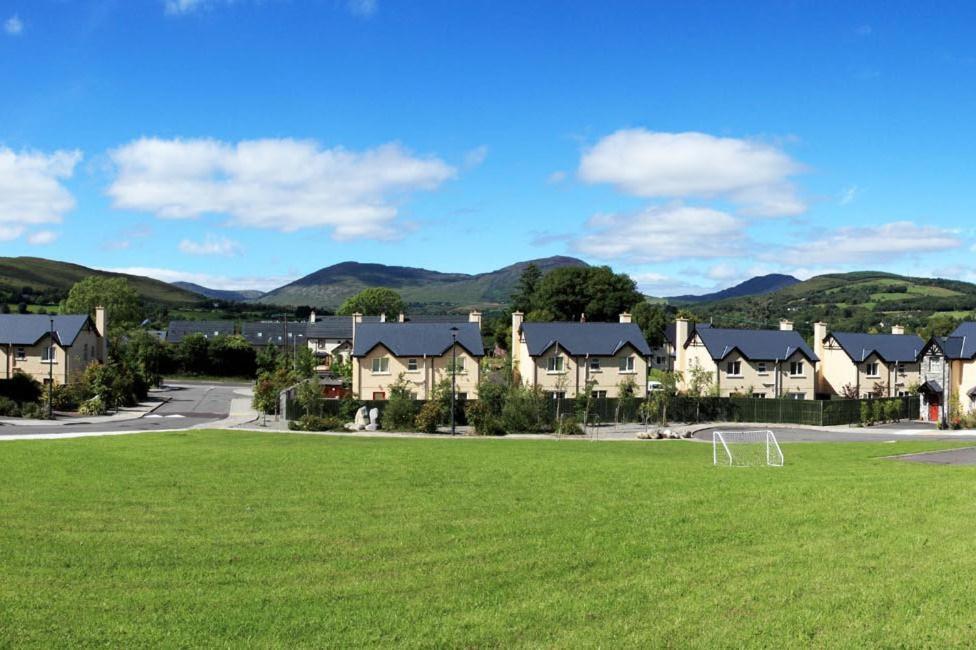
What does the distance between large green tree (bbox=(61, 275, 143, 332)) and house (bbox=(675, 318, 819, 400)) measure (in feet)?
276

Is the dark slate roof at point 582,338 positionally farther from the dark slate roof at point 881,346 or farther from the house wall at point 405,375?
the dark slate roof at point 881,346

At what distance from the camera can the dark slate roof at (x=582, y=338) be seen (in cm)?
6762

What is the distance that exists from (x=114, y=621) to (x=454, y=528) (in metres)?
7.32

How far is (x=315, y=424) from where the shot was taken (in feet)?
174

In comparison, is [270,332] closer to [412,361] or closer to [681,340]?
[412,361]

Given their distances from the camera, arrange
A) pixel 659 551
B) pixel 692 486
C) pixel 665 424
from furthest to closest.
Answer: pixel 665 424, pixel 692 486, pixel 659 551

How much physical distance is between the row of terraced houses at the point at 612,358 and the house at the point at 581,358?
80mm

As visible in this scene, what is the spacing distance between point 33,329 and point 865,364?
6995cm

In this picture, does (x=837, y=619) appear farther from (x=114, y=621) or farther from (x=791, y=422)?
(x=791, y=422)

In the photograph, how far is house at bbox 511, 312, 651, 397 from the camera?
6744 centimetres

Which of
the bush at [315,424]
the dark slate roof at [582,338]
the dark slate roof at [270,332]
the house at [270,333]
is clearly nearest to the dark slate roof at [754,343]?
the dark slate roof at [582,338]

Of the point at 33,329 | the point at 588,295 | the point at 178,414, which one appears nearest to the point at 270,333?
the point at 588,295

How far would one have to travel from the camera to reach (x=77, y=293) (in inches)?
4889

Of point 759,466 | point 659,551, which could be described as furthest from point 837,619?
point 759,466
